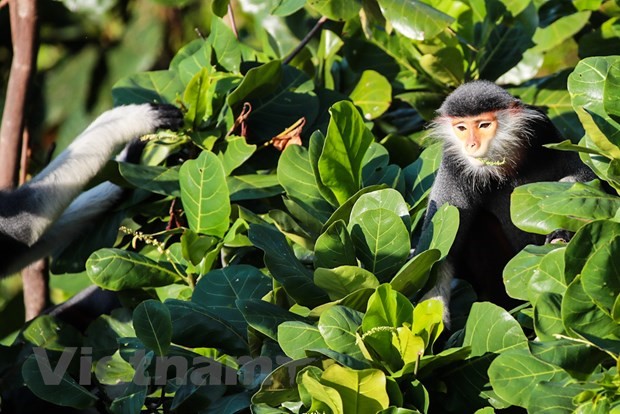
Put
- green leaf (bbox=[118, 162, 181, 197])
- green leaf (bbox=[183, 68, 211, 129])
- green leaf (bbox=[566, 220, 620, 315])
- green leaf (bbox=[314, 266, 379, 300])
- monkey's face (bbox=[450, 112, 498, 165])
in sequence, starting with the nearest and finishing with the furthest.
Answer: green leaf (bbox=[566, 220, 620, 315])
green leaf (bbox=[314, 266, 379, 300])
monkey's face (bbox=[450, 112, 498, 165])
green leaf (bbox=[118, 162, 181, 197])
green leaf (bbox=[183, 68, 211, 129])

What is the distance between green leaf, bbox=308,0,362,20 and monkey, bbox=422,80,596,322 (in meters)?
0.50

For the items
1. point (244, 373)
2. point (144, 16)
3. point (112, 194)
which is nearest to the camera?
point (244, 373)

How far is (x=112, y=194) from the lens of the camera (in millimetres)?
4836

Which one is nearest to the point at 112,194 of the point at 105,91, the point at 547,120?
the point at 547,120

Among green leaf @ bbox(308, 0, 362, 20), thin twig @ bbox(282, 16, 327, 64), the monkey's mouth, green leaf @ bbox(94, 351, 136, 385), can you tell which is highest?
green leaf @ bbox(308, 0, 362, 20)

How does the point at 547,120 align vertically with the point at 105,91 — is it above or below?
above

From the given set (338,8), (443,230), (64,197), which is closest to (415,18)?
(338,8)

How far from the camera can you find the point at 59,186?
4.81 m

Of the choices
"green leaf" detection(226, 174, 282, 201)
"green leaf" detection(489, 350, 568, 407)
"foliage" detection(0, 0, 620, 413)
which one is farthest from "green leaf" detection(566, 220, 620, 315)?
"green leaf" detection(226, 174, 282, 201)

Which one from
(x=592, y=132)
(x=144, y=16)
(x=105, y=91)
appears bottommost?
(x=105, y=91)

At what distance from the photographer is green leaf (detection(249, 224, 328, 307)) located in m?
2.82

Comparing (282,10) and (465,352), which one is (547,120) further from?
(465,352)

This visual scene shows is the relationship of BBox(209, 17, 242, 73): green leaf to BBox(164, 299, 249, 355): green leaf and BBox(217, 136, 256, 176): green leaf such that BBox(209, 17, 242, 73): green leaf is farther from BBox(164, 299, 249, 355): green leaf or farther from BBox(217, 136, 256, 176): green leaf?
BBox(164, 299, 249, 355): green leaf

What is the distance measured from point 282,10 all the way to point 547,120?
1.11 meters
